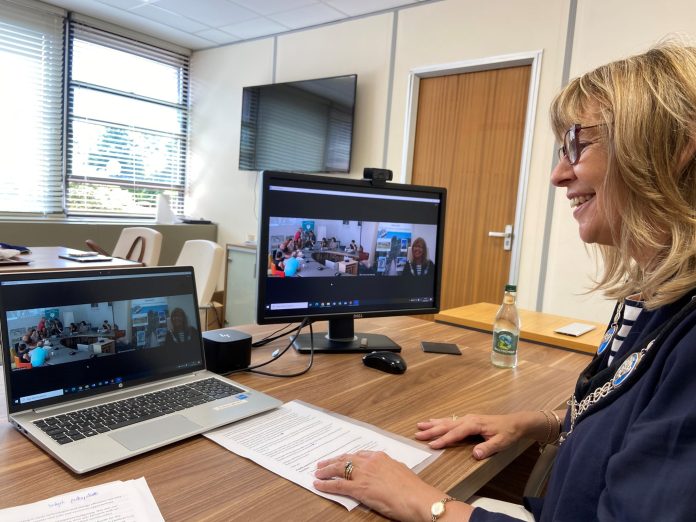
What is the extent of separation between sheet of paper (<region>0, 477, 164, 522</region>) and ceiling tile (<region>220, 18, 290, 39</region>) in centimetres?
422

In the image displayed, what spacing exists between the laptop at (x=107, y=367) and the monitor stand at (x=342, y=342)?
15.1 inches

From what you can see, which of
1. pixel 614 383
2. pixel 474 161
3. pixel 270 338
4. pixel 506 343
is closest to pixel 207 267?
pixel 270 338

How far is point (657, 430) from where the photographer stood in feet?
1.83

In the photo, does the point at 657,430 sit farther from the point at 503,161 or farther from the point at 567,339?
the point at 503,161

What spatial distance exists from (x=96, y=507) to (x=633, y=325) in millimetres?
832

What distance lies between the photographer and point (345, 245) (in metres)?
1.38

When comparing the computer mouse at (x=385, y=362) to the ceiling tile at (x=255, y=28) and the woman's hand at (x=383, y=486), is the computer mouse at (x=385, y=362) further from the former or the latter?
the ceiling tile at (x=255, y=28)

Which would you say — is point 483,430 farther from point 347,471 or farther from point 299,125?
point 299,125

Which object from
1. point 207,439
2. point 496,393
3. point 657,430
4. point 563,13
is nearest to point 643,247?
point 657,430

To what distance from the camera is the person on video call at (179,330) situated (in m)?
1.00

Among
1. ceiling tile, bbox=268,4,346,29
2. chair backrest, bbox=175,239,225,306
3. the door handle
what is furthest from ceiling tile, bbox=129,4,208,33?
the door handle

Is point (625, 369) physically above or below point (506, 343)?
above

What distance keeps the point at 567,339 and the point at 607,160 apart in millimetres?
1008

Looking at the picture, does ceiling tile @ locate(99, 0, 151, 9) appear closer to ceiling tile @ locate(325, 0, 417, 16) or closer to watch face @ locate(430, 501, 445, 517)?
ceiling tile @ locate(325, 0, 417, 16)
